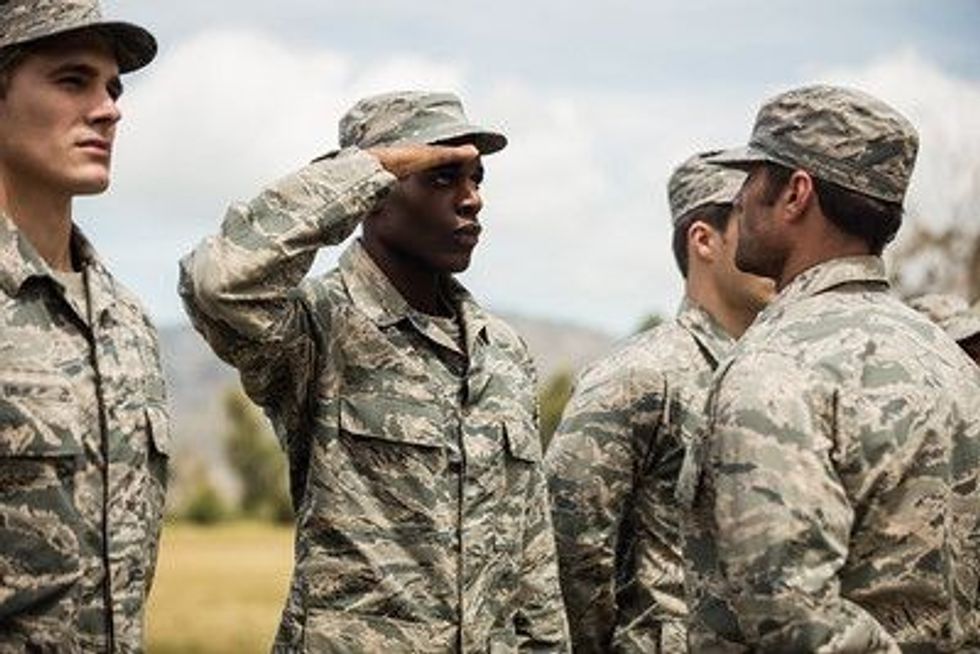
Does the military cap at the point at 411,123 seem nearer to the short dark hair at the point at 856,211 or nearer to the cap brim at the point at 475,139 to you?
the cap brim at the point at 475,139

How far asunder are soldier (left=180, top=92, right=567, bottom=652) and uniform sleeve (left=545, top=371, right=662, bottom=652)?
0.49m

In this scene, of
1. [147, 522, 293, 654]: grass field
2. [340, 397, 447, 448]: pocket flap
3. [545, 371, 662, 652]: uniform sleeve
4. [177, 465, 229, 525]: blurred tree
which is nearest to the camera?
[340, 397, 447, 448]: pocket flap

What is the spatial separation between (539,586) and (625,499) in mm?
674

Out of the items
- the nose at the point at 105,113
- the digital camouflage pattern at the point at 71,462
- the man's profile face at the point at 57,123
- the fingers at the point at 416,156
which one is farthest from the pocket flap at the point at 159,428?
the fingers at the point at 416,156

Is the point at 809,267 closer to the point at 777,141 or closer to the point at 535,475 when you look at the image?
the point at 777,141

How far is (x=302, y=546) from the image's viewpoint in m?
5.00

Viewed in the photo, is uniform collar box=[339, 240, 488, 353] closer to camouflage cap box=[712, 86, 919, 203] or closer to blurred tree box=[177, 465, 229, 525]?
camouflage cap box=[712, 86, 919, 203]

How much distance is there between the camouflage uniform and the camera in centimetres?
591

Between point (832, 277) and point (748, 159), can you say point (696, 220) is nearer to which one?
point (748, 159)

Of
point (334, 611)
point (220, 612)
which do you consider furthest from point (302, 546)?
point (220, 612)

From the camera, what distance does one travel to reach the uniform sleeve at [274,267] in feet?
15.2

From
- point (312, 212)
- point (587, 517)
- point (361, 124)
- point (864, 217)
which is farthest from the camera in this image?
point (587, 517)

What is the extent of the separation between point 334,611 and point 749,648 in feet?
4.01

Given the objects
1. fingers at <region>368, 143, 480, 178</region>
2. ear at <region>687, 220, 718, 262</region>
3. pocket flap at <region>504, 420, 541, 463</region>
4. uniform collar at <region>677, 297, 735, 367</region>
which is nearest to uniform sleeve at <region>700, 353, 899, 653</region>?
pocket flap at <region>504, 420, 541, 463</region>
